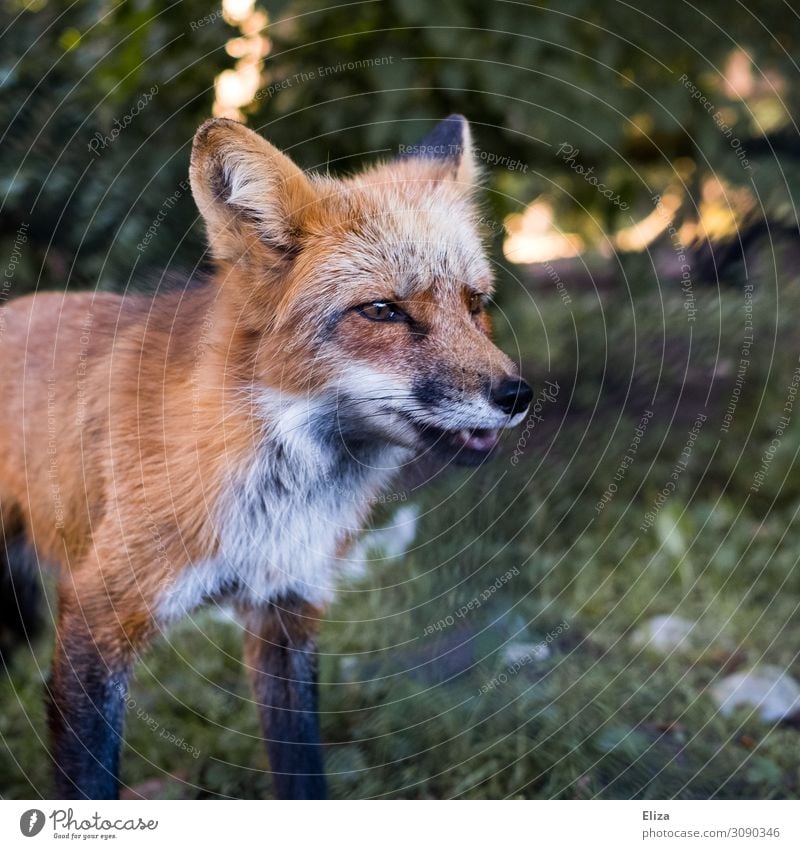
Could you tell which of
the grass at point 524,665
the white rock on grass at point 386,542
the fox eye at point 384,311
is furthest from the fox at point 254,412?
the grass at point 524,665

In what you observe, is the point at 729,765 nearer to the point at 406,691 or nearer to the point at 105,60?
the point at 406,691

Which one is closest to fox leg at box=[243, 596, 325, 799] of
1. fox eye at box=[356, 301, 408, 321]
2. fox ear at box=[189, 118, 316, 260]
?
fox eye at box=[356, 301, 408, 321]

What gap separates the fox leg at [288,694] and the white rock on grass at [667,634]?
5.82 ft

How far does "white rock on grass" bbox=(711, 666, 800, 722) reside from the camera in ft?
12.2

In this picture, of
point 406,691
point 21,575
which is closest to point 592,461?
point 406,691

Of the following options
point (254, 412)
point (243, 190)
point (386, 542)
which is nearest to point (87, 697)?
point (254, 412)

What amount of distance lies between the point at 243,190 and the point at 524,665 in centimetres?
191

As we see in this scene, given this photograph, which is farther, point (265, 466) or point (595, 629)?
point (595, 629)

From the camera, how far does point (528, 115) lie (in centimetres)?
402

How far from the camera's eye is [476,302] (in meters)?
2.34

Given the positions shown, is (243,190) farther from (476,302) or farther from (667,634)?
(667,634)

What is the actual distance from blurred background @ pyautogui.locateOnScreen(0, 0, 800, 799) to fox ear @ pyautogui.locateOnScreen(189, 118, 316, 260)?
465mm

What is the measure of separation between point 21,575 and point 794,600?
3.41 metres

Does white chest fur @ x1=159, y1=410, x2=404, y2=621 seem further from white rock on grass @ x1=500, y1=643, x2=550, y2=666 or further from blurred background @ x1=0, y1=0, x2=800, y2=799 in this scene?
white rock on grass @ x1=500, y1=643, x2=550, y2=666
